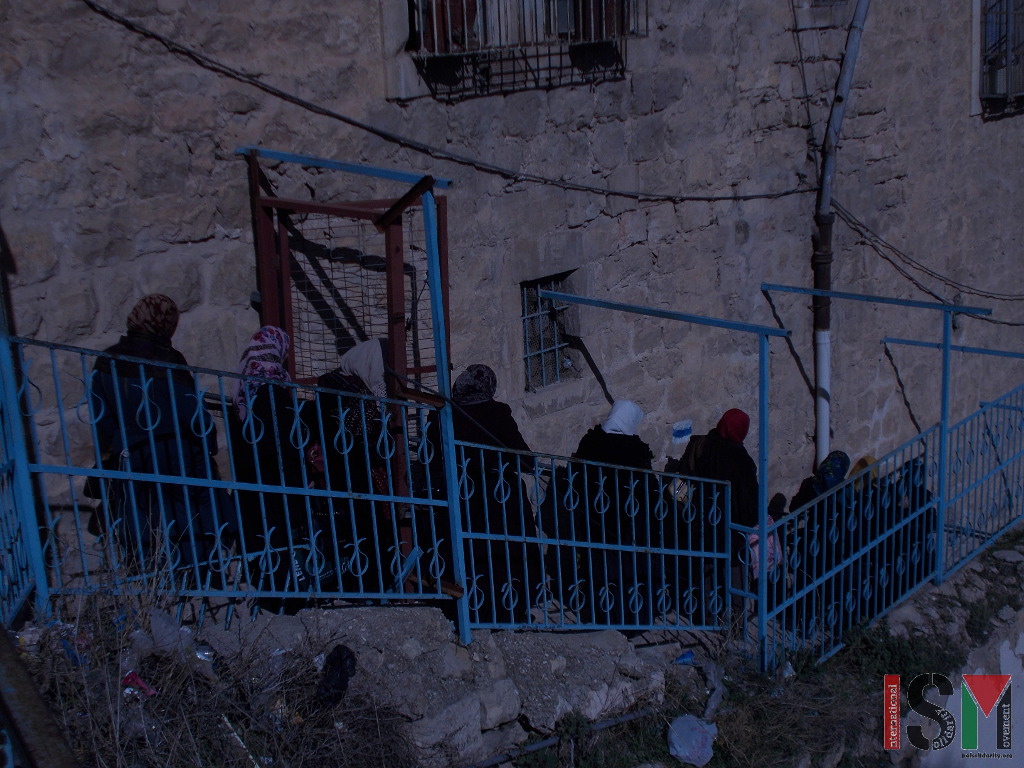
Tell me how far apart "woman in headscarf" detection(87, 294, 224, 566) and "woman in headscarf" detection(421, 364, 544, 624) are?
95cm

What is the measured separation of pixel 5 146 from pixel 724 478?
144 inches

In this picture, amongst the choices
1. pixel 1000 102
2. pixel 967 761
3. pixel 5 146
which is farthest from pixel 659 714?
pixel 1000 102

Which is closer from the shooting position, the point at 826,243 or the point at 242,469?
the point at 242,469

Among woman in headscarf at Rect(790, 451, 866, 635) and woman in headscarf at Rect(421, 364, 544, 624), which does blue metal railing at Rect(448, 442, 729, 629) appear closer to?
woman in headscarf at Rect(421, 364, 544, 624)

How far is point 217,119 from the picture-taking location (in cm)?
407

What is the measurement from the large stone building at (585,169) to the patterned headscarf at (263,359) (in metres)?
0.29

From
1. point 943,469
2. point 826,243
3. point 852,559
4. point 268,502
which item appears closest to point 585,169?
point 826,243

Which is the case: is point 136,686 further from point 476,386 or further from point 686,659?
point 686,659

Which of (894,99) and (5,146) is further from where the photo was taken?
(894,99)

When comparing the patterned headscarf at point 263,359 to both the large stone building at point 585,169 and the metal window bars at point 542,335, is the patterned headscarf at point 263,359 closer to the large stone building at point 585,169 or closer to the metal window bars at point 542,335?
the large stone building at point 585,169

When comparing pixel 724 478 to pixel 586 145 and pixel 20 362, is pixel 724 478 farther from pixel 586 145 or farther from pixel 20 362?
pixel 20 362

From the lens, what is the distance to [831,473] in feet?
19.3

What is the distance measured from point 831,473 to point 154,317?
3928 mm

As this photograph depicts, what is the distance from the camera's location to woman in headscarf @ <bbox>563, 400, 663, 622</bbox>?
4.54m
